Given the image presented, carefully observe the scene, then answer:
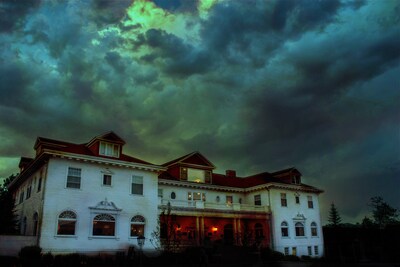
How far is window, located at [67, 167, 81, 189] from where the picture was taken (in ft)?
95.7

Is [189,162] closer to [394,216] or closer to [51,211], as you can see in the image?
[51,211]

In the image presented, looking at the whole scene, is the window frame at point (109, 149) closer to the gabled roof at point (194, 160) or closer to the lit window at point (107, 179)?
the lit window at point (107, 179)

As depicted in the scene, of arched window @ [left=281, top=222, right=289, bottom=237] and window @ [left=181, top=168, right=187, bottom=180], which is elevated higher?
window @ [left=181, top=168, right=187, bottom=180]

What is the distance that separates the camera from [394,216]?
81.7 m

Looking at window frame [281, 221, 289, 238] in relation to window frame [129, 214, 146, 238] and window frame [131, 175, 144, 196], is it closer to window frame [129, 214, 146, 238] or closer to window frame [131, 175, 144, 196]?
window frame [129, 214, 146, 238]

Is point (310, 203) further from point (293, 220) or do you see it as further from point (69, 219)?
point (69, 219)

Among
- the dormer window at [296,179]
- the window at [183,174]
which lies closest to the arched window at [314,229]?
the dormer window at [296,179]

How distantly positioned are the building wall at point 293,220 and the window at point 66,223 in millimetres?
23537

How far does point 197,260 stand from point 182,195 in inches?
414

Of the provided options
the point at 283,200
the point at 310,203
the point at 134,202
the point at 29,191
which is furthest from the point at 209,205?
the point at 29,191

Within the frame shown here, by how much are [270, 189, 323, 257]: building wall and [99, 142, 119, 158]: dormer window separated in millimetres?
20219

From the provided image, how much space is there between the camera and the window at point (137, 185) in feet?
107

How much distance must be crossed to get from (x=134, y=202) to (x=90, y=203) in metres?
4.08

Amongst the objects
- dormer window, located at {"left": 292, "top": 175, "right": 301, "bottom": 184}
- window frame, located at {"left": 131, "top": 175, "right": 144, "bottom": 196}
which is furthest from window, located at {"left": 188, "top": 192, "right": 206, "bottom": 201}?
dormer window, located at {"left": 292, "top": 175, "right": 301, "bottom": 184}
